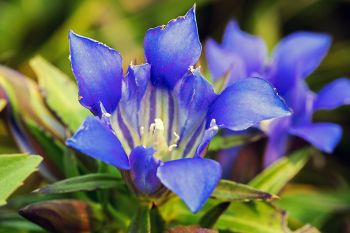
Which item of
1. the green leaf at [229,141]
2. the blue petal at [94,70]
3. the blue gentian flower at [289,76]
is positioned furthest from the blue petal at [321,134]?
the blue petal at [94,70]

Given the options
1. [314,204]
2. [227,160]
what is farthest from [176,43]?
[314,204]

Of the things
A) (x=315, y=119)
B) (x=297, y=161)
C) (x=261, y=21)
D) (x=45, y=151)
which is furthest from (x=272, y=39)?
(x=45, y=151)

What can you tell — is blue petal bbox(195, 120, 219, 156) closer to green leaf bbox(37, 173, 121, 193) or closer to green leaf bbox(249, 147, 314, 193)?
green leaf bbox(37, 173, 121, 193)

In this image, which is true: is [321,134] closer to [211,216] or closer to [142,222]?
[211,216]

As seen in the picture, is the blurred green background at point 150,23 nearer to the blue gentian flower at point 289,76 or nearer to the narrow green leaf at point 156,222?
the blue gentian flower at point 289,76

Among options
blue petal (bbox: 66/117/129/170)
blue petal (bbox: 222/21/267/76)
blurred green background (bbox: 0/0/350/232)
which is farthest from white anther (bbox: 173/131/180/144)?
blurred green background (bbox: 0/0/350/232)

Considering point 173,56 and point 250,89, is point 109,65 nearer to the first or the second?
point 173,56
